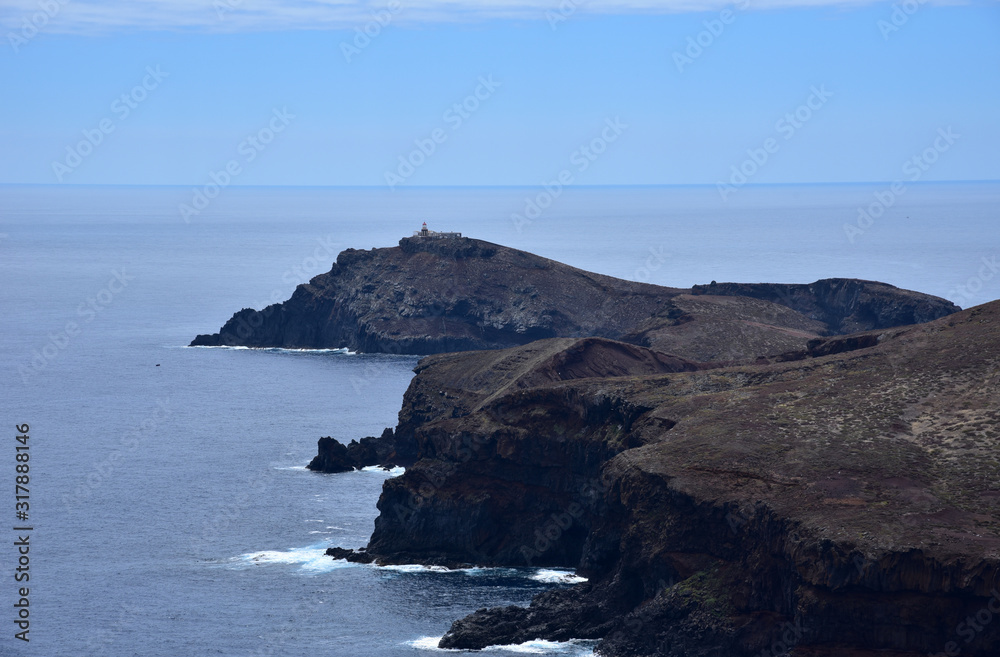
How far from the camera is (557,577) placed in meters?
92.7

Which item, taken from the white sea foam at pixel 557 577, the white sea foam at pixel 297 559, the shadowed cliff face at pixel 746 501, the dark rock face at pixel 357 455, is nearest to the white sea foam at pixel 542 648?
the shadowed cliff face at pixel 746 501

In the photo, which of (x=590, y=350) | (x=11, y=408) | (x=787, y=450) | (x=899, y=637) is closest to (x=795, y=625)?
(x=899, y=637)

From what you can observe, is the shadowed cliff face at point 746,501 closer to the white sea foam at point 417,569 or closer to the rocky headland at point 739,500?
the rocky headland at point 739,500

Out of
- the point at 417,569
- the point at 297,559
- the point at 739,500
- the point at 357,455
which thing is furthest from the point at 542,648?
the point at 357,455

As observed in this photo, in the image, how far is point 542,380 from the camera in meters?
116

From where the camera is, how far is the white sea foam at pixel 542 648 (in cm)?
7731

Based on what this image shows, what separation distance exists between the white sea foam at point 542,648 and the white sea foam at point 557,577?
36.3 feet

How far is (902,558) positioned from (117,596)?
49.8m

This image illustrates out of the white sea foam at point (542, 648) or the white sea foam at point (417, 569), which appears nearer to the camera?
the white sea foam at point (542, 648)

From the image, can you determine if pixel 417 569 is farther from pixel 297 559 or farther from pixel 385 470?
pixel 385 470

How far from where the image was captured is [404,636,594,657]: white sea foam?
77.3 meters

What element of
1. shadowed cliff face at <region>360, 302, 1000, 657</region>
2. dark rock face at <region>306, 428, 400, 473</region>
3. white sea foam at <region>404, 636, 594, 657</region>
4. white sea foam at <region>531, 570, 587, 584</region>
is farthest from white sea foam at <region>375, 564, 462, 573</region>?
dark rock face at <region>306, 428, 400, 473</region>

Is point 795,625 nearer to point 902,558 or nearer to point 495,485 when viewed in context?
point 902,558

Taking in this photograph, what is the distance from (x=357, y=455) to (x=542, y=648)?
171 feet
